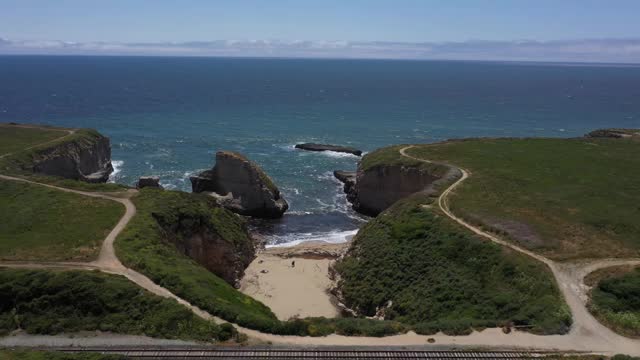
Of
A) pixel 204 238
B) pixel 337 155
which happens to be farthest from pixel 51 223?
pixel 337 155

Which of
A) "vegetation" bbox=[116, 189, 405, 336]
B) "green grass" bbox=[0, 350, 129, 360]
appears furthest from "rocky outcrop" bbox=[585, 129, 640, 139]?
"green grass" bbox=[0, 350, 129, 360]

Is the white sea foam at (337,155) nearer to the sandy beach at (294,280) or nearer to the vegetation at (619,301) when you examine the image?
the sandy beach at (294,280)

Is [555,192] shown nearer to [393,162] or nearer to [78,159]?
[393,162]

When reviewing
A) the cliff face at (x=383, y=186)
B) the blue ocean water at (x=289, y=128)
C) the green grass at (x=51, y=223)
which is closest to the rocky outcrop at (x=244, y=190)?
the blue ocean water at (x=289, y=128)

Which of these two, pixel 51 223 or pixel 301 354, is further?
pixel 51 223

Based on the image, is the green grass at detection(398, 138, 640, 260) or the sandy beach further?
the green grass at detection(398, 138, 640, 260)

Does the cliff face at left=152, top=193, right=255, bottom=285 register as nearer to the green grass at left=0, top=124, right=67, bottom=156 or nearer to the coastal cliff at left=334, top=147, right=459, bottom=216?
the coastal cliff at left=334, top=147, right=459, bottom=216

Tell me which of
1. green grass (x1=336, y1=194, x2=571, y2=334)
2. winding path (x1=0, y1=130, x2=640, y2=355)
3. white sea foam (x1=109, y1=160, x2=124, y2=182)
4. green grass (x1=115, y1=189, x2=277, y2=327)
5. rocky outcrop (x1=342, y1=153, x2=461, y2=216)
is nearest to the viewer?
winding path (x1=0, y1=130, x2=640, y2=355)
